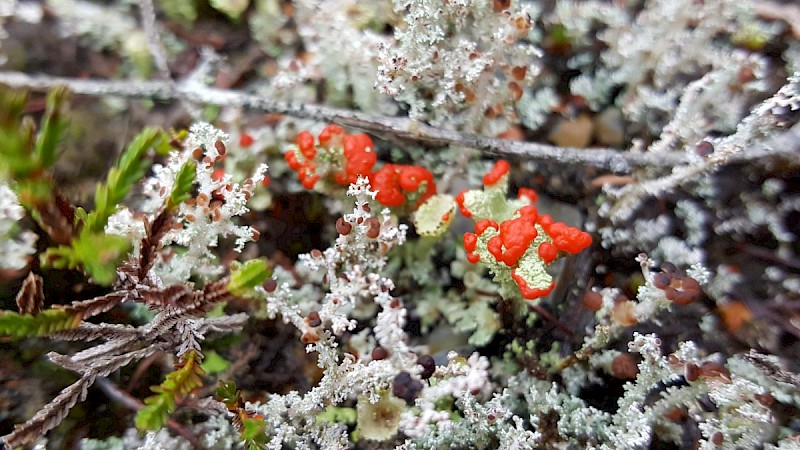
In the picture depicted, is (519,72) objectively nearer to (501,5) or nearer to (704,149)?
(501,5)

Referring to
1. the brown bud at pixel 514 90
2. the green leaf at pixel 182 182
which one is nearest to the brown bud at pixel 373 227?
the green leaf at pixel 182 182

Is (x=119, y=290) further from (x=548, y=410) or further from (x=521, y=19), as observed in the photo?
(x=521, y=19)

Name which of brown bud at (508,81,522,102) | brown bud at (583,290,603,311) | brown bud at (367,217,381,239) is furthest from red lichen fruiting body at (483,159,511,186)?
brown bud at (583,290,603,311)

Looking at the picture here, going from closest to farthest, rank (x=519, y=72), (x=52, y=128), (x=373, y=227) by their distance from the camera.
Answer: (x=52, y=128), (x=373, y=227), (x=519, y=72)

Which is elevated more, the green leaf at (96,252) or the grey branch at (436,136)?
the green leaf at (96,252)

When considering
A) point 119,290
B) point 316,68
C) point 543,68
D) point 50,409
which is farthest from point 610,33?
point 50,409

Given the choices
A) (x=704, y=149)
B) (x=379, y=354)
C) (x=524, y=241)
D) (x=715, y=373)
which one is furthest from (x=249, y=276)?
(x=704, y=149)

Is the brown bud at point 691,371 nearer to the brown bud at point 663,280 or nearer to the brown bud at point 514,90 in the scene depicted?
the brown bud at point 663,280

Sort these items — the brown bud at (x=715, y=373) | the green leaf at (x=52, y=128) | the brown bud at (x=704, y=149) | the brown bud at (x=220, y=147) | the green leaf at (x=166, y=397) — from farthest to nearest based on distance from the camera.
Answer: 1. the brown bud at (x=704, y=149)
2. the brown bud at (x=220, y=147)
3. the brown bud at (x=715, y=373)
4. the green leaf at (x=166, y=397)
5. the green leaf at (x=52, y=128)
